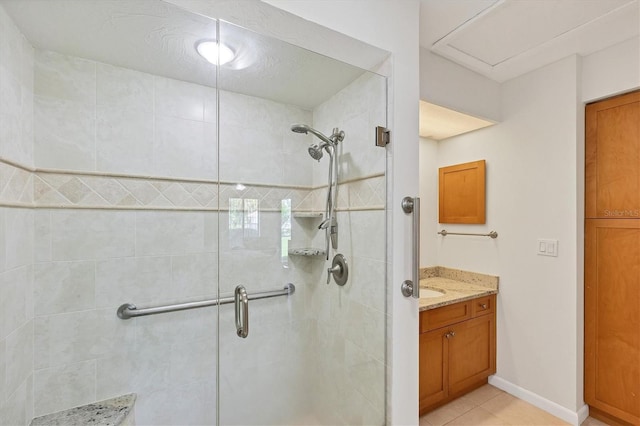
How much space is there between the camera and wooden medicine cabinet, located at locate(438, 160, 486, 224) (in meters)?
2.44

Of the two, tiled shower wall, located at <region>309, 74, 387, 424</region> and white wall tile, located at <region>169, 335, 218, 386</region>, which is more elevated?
tiled shower wall, located at <region>309, 74, 387, 424</region>

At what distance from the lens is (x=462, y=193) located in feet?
8.43

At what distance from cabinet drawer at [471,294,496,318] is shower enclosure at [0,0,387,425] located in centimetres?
118

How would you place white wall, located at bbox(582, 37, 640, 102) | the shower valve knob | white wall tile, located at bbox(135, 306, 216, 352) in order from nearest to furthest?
the shower valve knob → white wall tile, located at bbox(135, 306, 216, 352) → white wall, located at bbox(582, 37, 640, 102)

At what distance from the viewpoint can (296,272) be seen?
1415mm

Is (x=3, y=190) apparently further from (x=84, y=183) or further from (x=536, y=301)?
(x=536, y=301)

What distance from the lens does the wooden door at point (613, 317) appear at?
1771 millimetres

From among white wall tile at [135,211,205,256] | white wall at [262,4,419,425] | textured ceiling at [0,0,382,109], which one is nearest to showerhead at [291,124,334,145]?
textured ceiling at [0,0,382,109]

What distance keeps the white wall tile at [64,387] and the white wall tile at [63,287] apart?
0.94 feet

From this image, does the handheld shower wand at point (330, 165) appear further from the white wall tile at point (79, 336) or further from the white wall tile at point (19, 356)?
the white wall tile at point (19, 356)

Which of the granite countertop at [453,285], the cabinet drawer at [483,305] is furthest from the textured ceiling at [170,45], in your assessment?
the cabinet drawer at [483,305]

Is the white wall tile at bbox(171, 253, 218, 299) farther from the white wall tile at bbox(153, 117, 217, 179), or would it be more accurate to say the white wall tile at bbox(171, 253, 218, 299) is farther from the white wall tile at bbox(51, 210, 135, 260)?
the white wall tile at bbox(153, 117, 217, 179)


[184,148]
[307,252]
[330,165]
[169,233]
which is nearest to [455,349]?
[307,252]

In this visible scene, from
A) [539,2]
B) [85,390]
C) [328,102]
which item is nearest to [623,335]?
[539,2]
